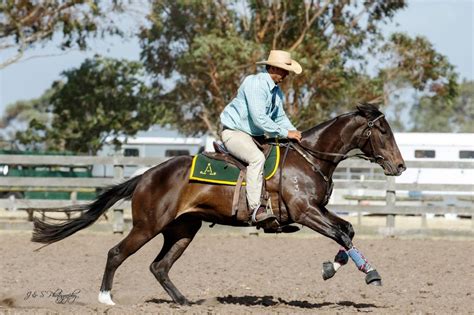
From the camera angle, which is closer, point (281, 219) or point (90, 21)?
point (281, 219)

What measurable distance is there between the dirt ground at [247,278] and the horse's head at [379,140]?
1.32m

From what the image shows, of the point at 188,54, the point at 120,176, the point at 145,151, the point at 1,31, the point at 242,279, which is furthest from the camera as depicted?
the point at 145,151

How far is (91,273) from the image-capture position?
35.1 feet

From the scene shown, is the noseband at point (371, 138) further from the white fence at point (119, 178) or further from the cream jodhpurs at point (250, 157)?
the white fence at point (119, 178)

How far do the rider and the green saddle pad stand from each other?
0.13 m

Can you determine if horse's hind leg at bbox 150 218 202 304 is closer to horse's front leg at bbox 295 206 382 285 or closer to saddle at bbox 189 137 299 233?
saddle at bbox 189 137 299 233

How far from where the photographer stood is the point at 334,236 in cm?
764

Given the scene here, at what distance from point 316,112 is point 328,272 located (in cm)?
1692

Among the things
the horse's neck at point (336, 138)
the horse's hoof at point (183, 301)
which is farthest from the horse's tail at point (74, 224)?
the horse's neck at point (336, 138)

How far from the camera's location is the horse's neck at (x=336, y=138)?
8172 millimetres

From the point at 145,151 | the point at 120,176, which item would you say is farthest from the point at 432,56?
the point at 120,176

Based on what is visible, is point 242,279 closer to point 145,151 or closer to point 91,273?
point 91,273
